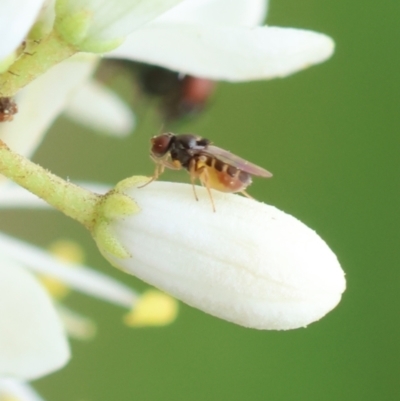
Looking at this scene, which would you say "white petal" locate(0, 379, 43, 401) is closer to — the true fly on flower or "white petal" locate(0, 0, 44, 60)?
the true fly on flower

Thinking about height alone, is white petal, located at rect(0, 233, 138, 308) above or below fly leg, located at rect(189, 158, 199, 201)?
below

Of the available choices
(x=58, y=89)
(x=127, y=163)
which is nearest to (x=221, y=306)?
(x=58, y=89)

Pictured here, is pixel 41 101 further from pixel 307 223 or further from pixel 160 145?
pixel 307 223

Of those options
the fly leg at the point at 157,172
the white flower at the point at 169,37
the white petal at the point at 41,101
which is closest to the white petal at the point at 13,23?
the white flower at the point at 169,37

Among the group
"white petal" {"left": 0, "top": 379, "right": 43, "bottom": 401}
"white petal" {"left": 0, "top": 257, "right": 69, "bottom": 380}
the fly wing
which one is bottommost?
"white petal" {"left": 0, "top": 379, "right": 43, "bottom": 401}

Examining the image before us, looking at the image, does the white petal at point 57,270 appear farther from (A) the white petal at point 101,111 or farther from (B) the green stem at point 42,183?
(A) the white petal at point 101,111

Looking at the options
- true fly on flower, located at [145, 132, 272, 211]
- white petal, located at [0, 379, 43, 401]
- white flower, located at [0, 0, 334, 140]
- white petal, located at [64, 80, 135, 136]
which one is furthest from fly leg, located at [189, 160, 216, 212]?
white petal, located at [64, 80, 135, 136]

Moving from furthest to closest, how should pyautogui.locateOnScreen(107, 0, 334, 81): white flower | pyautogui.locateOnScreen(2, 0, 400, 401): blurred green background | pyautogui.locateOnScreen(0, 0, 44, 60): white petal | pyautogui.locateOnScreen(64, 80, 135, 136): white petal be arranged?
pyautogui.locateOnScreen(2, 0, 400, 401): blurred green background
pyautogui.locateOnScreen(64, 80, 135, 136): white petal
pyautogui.locateOnScreen(107, 0, 334, 81): white flower
pyautogui.locateOnScreen(0, 0, 44, 60): white petal
